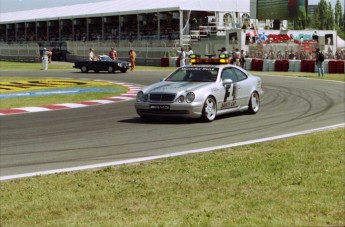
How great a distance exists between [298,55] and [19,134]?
115ft

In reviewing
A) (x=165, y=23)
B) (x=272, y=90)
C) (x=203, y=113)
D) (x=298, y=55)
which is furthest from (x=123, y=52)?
(x=203, y=113)

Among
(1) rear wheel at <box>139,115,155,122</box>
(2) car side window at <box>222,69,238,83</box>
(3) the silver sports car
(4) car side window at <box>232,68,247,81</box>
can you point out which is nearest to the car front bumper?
(3) the silver sports car

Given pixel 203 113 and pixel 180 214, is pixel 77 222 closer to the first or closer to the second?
pixel 180 214

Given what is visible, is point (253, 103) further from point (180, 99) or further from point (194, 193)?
point (194, 193)

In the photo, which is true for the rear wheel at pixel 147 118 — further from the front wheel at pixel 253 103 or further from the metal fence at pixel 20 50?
the metal fence at pixel 20 50

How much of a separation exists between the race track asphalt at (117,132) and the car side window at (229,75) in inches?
Answer: 37.0

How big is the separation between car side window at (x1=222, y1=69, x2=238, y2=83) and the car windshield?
22 centimetres

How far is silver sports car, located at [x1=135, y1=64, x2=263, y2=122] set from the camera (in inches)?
533

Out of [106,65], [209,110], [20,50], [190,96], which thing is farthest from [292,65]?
[20,50]

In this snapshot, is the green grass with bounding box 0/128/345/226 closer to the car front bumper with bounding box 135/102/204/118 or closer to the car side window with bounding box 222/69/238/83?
the car front bumper with bounding box 135/102/204/118

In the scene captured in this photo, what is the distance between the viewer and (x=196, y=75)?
14625 millimetres

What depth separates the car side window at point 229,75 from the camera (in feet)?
48.3

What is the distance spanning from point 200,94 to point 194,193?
24.2 feet

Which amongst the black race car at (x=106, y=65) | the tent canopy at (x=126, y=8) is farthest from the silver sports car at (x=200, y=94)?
the tent canopy at (x=126, y=8)
